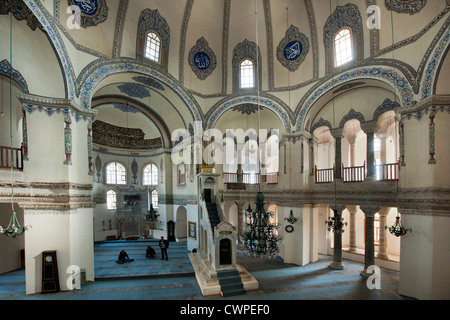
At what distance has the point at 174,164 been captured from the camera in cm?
1437

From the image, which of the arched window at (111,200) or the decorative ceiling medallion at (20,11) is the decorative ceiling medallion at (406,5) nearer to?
the decorative ceiling medallion at (20,11)

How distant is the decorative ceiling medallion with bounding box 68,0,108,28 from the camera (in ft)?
26.5

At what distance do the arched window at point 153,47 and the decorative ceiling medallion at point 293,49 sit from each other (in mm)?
5826

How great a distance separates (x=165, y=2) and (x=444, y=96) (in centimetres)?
1102

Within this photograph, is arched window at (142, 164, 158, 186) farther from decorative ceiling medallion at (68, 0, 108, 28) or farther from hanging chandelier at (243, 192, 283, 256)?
hanging chandelier at (243, 192, 283, 256)

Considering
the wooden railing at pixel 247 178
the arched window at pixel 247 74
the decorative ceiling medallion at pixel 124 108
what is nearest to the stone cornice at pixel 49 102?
the decorative ceiling medallion at pixel 124 108

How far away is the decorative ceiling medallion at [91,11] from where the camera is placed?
8084mm

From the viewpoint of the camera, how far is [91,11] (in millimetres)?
8438

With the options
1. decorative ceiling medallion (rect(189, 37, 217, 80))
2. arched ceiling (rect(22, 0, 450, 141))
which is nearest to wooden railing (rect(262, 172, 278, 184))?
arched ceiling (rect(22, 0, 450, 141))

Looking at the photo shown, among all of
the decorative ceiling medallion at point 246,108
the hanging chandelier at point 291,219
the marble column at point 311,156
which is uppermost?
the decorative ceiling medallion at point 246,108

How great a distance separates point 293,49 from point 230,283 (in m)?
10.5

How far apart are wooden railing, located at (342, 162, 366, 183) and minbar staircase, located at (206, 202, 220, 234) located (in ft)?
19.2

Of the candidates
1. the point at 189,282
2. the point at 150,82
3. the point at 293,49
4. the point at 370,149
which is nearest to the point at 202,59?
the point at 150,82

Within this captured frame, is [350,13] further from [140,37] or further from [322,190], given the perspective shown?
[140,37]
